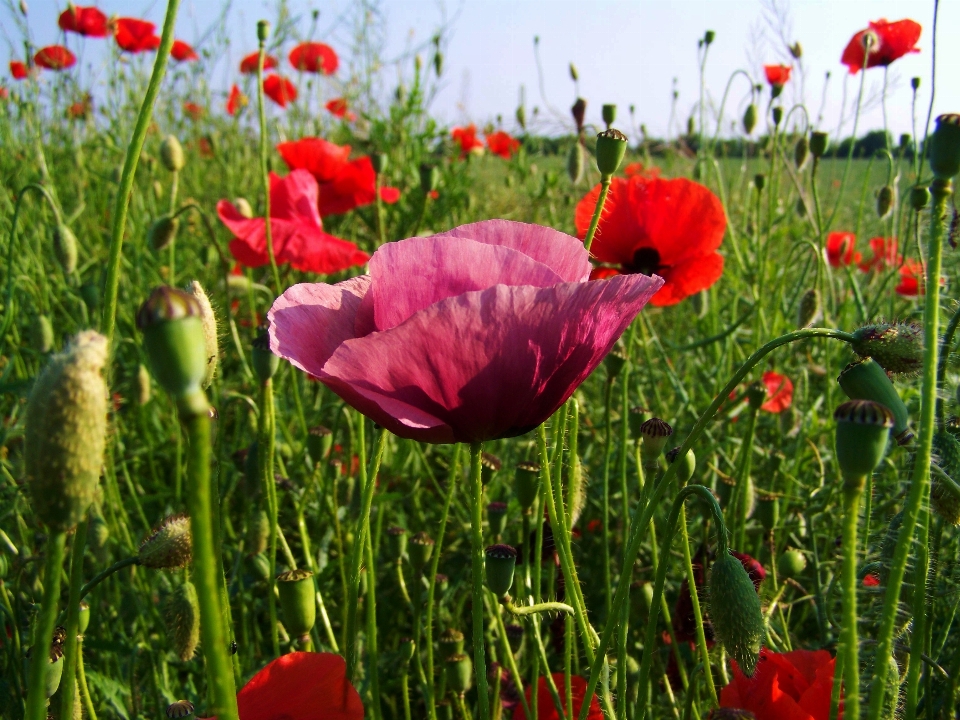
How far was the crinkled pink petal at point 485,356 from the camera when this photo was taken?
1.85 ft

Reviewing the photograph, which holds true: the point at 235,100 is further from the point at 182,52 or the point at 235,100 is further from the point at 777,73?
the point at 777,73

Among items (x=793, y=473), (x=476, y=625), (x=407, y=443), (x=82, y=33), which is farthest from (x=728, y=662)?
(x=82, y=33)

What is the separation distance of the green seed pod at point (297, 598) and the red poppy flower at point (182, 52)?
10.2 ft

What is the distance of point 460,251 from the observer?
2.12ft

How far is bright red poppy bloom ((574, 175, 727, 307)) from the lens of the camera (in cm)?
131

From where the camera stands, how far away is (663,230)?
1333 millimetres

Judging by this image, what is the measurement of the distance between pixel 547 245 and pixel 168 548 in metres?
0.41

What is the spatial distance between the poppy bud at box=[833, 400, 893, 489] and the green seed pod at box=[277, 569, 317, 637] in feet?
1.76

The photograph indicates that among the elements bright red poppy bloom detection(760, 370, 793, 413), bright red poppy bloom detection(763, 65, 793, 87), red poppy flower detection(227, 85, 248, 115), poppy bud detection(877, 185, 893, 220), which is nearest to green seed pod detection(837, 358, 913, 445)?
bright red poppy bloom detection(760, 370, 793, 413)

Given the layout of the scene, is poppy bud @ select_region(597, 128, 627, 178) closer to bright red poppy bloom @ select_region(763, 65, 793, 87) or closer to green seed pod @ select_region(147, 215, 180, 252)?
green seed pod @ select_region(147, 215, 180, 252)

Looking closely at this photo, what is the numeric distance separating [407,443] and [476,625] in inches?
47.1

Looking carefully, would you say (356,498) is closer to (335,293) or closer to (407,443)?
(407,443)

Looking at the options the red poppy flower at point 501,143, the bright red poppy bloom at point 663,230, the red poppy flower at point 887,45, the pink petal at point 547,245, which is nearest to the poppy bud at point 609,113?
the bright red poppy bloom at point 663,230

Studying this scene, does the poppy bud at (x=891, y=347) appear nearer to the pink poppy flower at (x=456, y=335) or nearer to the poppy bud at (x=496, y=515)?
the pink poppy flower at (x=456, y=335)
